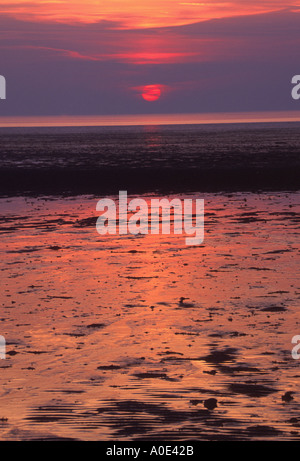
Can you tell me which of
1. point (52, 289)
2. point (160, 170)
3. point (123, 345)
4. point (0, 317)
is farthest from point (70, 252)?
point (160, 170)

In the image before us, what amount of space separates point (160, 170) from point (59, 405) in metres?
40.7

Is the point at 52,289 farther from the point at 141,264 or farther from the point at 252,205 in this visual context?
the point at 252,205

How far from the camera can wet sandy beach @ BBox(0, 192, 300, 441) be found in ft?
25.7

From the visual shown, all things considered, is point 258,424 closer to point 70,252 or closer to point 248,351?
point 248,351

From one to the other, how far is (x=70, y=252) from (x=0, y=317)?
6.15m

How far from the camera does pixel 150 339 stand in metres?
10.6

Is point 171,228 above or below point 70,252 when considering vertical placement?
above

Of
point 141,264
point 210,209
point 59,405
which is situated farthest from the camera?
point 210,209

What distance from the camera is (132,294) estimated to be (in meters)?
13.4

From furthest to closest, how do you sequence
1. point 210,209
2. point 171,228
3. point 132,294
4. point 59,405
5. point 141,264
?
point 210,209
point 171,228
point 141,264
point 132,294
point 59,405

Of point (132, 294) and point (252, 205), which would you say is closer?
point (132, 294)

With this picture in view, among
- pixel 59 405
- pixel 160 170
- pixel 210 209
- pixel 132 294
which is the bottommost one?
pixel 59 405

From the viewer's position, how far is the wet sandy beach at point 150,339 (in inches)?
309

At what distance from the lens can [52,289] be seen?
13.9 m
